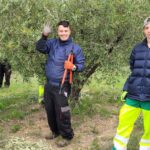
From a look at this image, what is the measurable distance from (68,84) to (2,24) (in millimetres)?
1774

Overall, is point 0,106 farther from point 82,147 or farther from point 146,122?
point 146,122

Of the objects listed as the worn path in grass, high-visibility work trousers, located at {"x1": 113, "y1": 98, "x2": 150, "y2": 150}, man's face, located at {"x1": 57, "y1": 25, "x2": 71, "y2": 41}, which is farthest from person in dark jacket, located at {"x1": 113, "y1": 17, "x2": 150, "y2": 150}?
man's face, located at {"x1": 57, "y1": 25, "x2": 71, "y2": 41}

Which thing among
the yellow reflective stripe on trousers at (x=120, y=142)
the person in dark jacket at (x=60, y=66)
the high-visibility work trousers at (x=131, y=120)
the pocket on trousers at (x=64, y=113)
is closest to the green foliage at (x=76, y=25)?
the person in dark jacket at (x=60, y=66)

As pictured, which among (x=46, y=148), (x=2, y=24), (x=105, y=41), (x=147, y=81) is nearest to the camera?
(x=147, y=81)

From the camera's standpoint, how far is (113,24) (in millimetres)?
8344

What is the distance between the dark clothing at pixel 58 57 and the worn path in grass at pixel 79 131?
1255 millimetres

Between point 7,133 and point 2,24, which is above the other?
point 2,24

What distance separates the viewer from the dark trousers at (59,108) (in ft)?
25.5

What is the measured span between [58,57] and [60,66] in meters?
0.17

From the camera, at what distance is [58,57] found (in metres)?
7.70

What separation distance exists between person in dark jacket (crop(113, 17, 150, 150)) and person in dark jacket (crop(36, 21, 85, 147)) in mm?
1088

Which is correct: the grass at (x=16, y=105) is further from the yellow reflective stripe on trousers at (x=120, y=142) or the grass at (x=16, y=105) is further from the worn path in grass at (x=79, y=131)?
the yellow reflective stripe on trousers at (x=120, y=142)

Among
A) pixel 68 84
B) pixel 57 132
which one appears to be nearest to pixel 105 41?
pixel 68 84

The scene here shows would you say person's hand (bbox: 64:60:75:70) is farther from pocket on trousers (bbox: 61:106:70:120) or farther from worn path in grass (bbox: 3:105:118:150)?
worn path in grass (bbox: 3:105:118:150)
